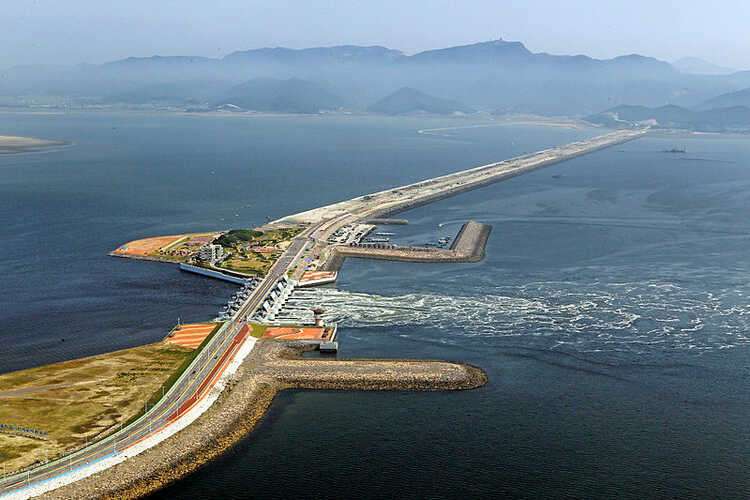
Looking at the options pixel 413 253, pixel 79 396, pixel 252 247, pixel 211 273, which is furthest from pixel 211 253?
pixel 79 396

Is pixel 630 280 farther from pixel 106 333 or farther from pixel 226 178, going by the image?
pixel 226 178

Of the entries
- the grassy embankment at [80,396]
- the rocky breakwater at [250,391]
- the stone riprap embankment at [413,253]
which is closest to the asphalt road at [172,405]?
the grassy embankment at [80,396]

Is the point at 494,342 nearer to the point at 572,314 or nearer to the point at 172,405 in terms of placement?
the point at 572,314

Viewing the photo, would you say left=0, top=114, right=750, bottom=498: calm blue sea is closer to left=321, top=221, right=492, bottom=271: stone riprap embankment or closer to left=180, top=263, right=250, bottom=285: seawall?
left=180, top=263, right=250, bottom=285: seawall

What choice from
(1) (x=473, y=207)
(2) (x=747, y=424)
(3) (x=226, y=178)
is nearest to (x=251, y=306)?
(2) (x=747, y=424)

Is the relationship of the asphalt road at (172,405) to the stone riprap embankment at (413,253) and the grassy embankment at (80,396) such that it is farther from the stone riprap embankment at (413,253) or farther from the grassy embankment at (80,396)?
the stone riprap embankment at (413,253)
